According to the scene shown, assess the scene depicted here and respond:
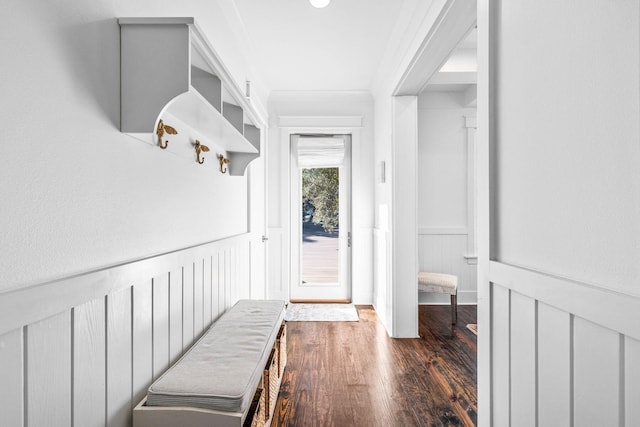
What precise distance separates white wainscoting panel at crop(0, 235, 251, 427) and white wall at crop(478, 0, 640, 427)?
4.02ft

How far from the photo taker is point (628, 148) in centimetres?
80

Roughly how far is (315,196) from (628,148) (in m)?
4.11

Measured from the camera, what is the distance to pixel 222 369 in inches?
58.1

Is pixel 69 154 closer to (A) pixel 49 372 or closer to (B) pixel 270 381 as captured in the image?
(A) pixel 49 372

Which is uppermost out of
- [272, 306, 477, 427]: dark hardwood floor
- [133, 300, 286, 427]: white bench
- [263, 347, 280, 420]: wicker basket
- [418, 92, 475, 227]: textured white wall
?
[418, 92, 475, 227]: textured white wall

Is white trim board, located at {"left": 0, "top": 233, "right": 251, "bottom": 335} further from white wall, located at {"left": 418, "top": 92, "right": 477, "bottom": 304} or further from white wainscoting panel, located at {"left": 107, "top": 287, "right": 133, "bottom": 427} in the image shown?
white wall, located at {"left": 418, "top": 92, "right": 477, "bottom": 304}

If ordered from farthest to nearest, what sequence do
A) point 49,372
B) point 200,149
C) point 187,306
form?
1. point 200,149
2. point 187,306
3. point 49,372

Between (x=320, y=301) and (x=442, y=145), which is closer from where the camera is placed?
(x=442, y=145)

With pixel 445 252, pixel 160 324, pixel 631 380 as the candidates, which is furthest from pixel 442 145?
pixel 631 380

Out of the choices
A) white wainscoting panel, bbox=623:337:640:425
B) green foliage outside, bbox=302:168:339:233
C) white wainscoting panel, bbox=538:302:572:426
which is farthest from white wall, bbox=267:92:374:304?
white wainscoting panel, bbox=623:337:640:425

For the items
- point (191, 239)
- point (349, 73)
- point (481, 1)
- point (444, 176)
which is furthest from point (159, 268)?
point (444, 176)

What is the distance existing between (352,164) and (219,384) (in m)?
3.63

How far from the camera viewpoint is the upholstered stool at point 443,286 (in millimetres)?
3912

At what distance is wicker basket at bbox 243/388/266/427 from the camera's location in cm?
143
